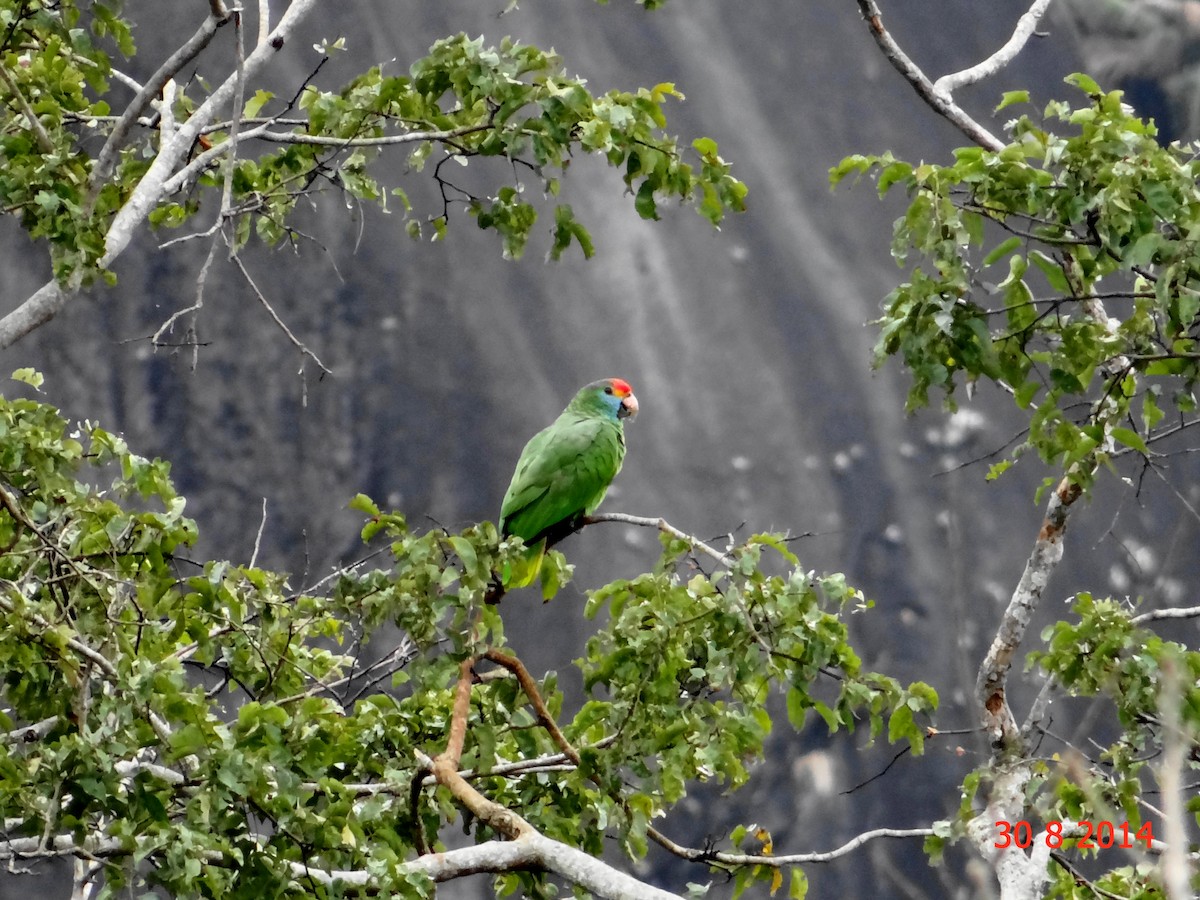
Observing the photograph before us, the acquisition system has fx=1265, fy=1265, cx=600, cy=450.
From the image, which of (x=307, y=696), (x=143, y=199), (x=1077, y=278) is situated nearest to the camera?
(x=307, y=696)

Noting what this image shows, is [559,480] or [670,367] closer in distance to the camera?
Answer: [559,480]

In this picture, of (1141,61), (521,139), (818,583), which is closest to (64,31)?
(521,139)

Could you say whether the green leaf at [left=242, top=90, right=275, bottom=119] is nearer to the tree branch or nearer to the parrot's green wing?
the tree branch

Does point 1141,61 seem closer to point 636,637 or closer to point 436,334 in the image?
point 436,334

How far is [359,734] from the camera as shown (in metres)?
2.64

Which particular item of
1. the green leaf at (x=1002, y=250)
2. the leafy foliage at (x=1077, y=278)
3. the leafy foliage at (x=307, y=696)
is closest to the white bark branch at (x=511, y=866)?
the leafy foliage at (x=307, y=696)

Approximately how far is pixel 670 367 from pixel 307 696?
15.2ft

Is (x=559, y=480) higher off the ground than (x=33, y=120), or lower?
lower

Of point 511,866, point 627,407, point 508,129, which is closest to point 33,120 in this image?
point 508,129

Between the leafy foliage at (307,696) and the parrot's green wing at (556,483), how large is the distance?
0.78 m

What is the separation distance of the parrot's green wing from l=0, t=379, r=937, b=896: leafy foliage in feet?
2.56

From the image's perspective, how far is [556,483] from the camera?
141 inches

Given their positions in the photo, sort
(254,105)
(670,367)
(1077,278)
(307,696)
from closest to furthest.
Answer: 1. (307,696)
2. (1077,278)
3. (254,105)
4. (670,367)

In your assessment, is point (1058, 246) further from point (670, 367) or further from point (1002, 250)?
point (670, 367)
